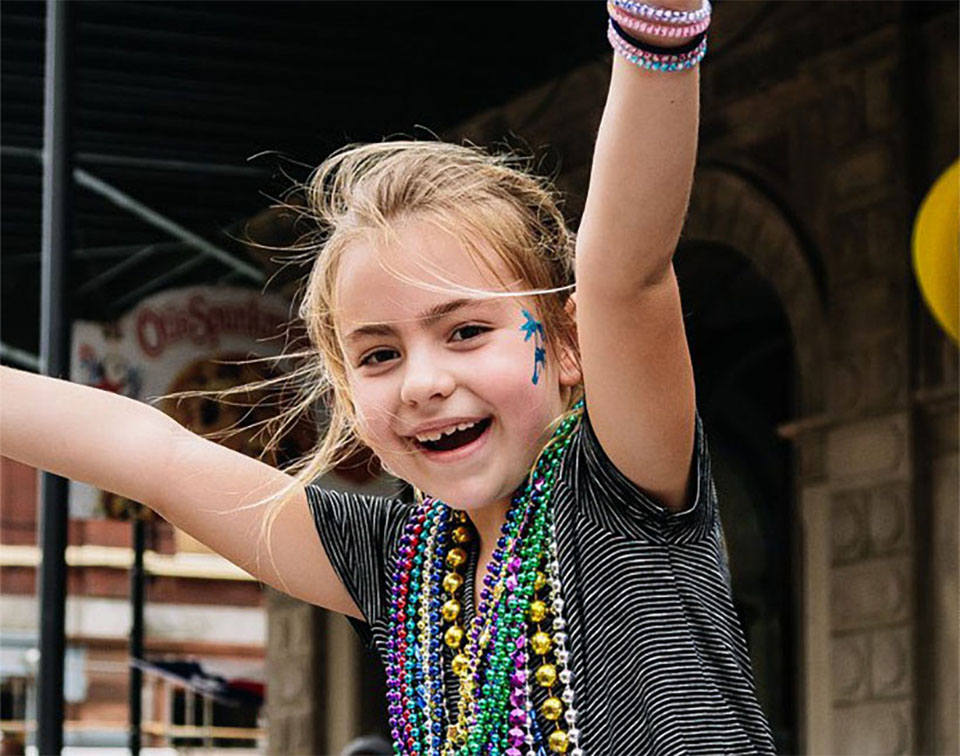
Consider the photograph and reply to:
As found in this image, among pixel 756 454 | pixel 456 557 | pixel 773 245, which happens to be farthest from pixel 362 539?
pixel 756 454

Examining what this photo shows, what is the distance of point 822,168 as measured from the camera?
29.4 ft

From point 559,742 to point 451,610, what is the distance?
0.68ft

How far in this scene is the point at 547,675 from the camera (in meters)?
1.96

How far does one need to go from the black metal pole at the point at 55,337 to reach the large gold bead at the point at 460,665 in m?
4.06

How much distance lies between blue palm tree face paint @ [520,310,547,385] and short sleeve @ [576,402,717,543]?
0.35 feet

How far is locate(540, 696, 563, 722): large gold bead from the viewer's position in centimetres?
195

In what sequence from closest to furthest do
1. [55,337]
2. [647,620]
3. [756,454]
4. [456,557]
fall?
[647,620] → [456,557] → [55,337] → [756,454]

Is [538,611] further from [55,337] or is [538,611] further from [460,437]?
[55,337]

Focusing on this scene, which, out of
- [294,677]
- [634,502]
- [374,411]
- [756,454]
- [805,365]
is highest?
[756,454]

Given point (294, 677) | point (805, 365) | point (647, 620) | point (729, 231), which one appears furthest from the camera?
point (294, 677)

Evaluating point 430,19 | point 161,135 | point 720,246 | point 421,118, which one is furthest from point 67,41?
point 720,246

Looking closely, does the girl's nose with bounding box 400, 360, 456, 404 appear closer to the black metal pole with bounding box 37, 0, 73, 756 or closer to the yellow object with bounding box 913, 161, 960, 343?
the black metal pole with bounding box 37, 0, 73, 756

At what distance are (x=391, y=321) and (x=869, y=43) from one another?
6765 mm

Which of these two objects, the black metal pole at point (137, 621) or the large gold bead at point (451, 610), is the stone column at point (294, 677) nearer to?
the black metal pole at point (137, 621)
